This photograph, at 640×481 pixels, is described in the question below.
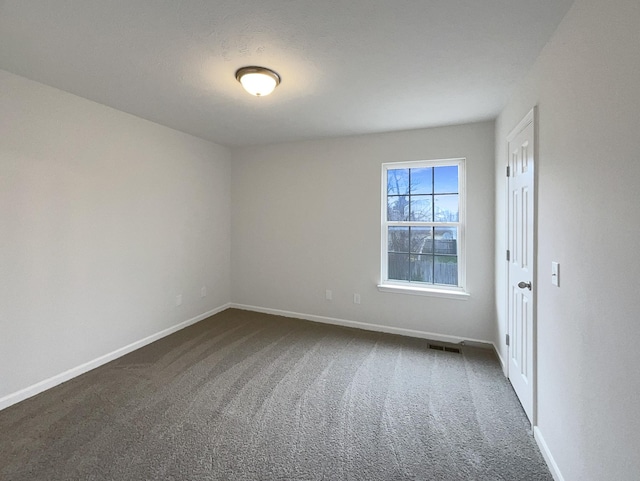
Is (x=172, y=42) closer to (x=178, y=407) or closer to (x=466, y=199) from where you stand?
(x=178, y=407)

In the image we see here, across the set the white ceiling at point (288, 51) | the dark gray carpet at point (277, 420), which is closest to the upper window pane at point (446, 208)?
the white ceiling at point (288, 51)

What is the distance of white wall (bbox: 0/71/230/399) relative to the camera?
7.44ft

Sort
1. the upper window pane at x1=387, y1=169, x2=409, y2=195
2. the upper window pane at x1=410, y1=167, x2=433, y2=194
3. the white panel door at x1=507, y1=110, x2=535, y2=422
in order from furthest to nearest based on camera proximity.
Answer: the upper window pane at x1=387, y1=169, x2=409, y2=195, the upper window pane at x1=410, y1=167, x2=433, y2=194, the white panel door at x1=507, y1=110, x2=535, y2=422

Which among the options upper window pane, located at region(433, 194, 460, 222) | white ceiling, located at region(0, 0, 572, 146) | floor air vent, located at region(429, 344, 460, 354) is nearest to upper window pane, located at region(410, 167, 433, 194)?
upper window pane, located at region(433, 194, 460, 222)

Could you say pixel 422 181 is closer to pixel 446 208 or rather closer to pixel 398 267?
pixel 446 208

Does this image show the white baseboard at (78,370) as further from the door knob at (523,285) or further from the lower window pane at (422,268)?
the door knob at (523,285)

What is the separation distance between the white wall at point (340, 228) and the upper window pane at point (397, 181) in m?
0.18

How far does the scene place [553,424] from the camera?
167cm

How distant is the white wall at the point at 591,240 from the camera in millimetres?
1049

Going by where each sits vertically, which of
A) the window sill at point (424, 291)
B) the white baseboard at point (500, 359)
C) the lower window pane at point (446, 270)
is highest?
the lower window pane at point (446, 270)

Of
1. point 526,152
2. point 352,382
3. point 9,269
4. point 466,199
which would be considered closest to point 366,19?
point 526,152

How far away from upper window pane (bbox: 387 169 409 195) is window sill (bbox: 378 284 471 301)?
1.18m

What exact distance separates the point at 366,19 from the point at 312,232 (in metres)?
2.75

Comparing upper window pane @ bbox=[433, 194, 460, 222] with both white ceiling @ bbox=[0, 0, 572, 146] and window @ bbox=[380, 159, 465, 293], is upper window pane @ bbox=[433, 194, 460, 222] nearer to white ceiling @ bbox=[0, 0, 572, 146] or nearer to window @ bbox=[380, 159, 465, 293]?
window @ bbox=[380, 159, 465, 293]
